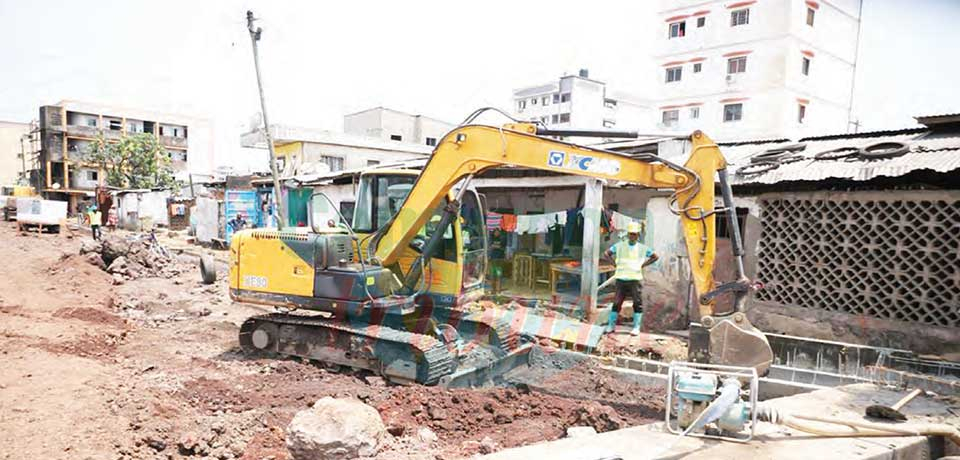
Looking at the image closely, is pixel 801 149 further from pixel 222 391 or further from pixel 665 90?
pixel 665 90

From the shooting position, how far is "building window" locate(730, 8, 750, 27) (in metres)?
30.0

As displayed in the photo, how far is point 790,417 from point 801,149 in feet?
20.8

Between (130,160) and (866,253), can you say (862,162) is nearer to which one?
(866,253)

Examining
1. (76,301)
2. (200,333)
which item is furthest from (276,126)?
(200,333)

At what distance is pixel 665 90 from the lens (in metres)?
34.1

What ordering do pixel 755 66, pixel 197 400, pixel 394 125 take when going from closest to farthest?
1. pixel 197 400
2. pixel 755 66
3. pixel 394 125

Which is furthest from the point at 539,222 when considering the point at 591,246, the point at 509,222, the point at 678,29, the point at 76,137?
the point at 76,137

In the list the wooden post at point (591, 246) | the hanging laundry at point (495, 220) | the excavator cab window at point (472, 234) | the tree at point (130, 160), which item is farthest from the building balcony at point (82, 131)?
the excavator cab window at point (472, 234)

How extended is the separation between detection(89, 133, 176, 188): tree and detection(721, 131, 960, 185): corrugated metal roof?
39158 mm

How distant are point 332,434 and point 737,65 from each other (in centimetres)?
3287

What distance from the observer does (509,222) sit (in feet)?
42.1

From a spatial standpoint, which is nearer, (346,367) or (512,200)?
(346,367)

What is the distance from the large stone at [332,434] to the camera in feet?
11.9

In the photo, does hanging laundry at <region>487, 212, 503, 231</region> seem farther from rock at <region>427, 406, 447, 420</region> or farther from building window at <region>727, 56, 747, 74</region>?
building window at <region>727, 56, 747, 74</region>
